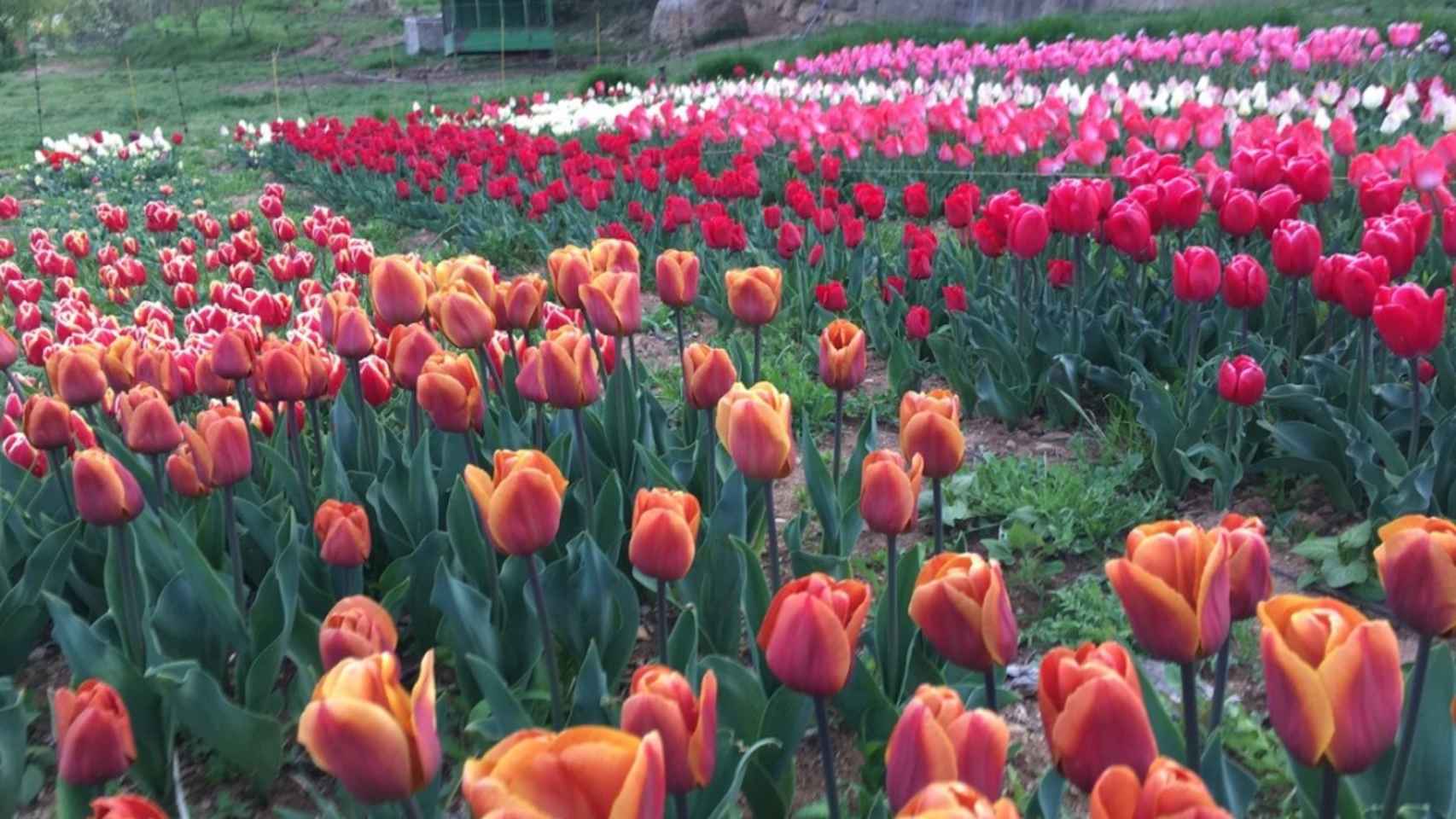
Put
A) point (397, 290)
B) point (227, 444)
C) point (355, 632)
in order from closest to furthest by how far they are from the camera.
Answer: point (355, 632), point (227, 444), point (397, 290)

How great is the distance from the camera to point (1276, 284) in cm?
372

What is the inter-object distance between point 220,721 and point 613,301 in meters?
1.03

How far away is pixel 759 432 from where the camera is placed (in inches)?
68.4

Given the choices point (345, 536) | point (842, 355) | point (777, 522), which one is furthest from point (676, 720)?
point (777, 522)

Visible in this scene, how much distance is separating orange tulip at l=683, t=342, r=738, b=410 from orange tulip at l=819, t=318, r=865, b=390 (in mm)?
179

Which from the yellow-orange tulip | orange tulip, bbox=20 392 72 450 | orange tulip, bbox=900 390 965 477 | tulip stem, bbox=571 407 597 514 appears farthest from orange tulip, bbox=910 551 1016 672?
orange tulip, bbox=20 392 72 450

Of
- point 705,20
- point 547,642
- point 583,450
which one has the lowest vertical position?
point 547,642

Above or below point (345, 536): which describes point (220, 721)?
below

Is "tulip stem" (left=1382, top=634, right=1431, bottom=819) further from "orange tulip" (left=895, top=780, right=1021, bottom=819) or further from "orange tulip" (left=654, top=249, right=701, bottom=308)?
"orange tulip" (left=654, top=249, right=701, bottom=308)

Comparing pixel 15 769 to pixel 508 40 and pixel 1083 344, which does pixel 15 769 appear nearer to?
pixel 1083 344

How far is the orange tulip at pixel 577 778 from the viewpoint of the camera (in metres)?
0.81

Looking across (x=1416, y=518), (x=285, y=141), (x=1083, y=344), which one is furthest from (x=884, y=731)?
(x=285, y=141)

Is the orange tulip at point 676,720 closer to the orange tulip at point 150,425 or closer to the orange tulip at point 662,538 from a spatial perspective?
the orange tulip at point 662,538

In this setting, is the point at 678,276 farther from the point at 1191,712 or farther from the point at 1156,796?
the point at 1156,796
